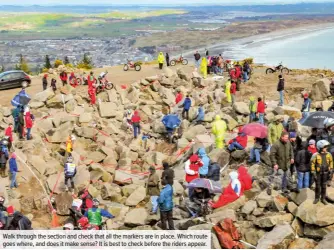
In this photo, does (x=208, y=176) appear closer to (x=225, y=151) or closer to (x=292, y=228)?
(x=292, y=228)

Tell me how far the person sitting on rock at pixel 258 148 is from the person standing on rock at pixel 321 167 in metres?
4.17

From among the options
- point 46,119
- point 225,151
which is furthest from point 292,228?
point 46,119

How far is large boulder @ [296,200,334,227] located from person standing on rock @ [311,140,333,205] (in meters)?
0.18

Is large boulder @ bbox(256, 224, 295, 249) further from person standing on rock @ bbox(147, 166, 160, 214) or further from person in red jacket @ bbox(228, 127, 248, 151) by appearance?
person in red jacket @ bbox(228, 127, 248, 151)

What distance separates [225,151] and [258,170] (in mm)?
2624

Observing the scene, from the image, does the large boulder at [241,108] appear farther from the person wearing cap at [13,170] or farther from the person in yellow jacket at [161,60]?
the person in yellow jacket at [161,60]

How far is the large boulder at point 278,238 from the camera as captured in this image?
12.0 metres

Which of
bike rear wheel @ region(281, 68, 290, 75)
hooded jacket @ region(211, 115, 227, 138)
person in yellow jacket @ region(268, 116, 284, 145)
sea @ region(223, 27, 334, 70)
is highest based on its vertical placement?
person in yellow jacket @ region(268, 116, 284, 145)

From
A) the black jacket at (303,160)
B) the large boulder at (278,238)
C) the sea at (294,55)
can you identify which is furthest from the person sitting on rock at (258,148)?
the sea at (294,55)

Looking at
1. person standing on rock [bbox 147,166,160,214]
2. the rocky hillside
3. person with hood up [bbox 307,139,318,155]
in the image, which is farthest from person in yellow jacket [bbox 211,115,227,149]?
person with hood up [bbox 307,139,318,155]

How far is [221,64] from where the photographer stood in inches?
1489

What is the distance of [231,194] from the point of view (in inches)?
582

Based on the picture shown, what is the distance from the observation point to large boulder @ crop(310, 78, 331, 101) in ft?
93.4

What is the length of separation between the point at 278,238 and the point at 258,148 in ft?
18.4
